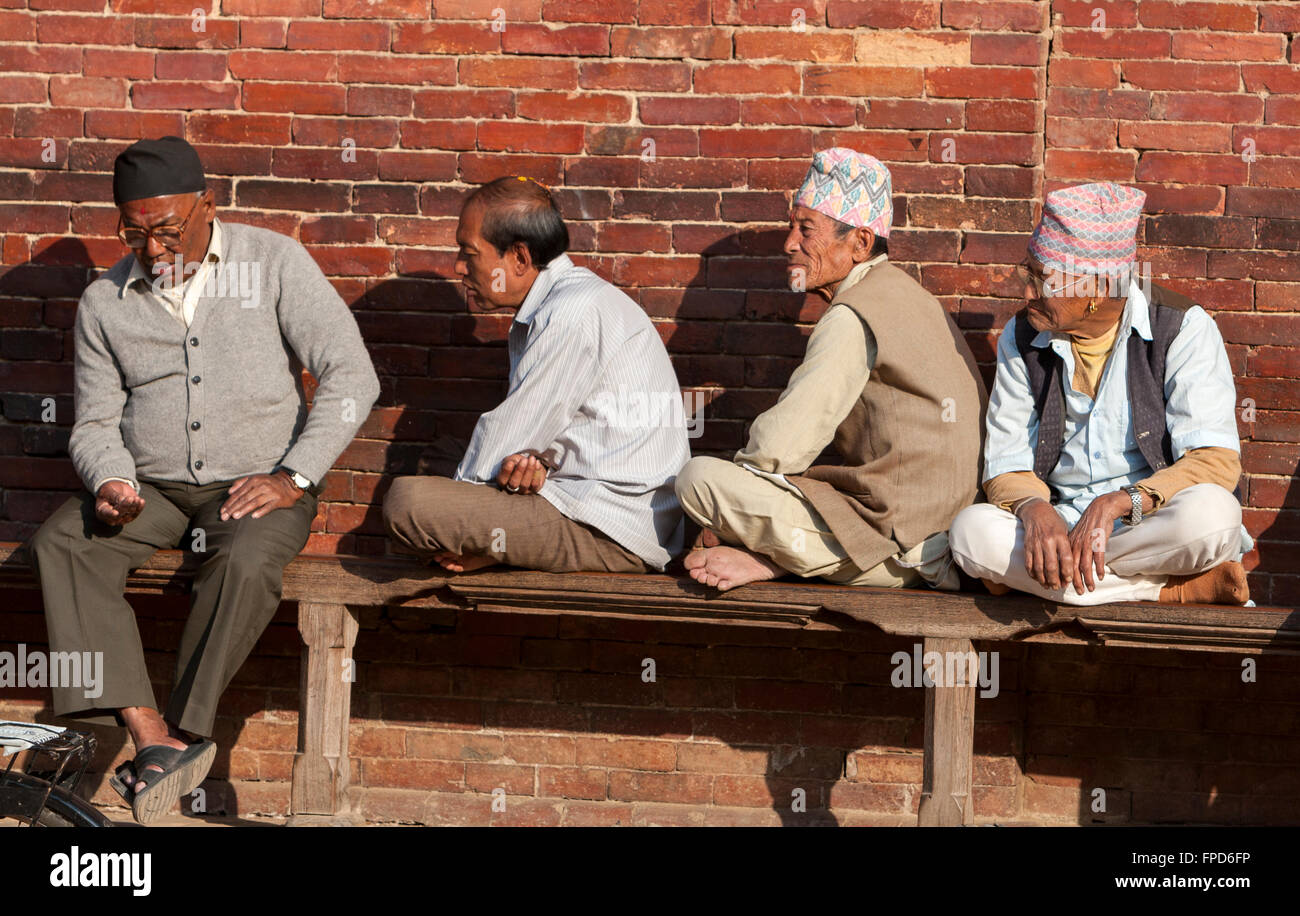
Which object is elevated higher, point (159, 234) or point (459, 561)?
point (159, 234)

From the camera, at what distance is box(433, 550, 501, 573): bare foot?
13.0 feet

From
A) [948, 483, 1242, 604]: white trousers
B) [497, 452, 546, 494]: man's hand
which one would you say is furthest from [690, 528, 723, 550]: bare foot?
[948, 483, 1242, 604]: white trousers

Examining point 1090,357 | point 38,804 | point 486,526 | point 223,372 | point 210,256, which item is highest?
point 210,256

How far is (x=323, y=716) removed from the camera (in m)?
4.09

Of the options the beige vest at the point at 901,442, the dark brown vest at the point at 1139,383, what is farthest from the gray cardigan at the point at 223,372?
the dark brown vest at the point at 1139,383

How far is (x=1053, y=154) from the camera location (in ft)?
14.4

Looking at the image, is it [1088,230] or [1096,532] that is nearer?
[1096,532]

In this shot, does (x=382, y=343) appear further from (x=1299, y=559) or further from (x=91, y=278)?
(x=1299, y=559)

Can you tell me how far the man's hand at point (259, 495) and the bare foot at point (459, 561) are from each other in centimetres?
48

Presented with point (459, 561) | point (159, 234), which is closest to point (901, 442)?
point (459, 561)

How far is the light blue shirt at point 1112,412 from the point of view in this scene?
3732mm

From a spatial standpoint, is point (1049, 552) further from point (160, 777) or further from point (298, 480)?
point (160, 777)

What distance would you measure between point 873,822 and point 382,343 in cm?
218

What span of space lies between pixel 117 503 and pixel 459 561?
960 millimetres
